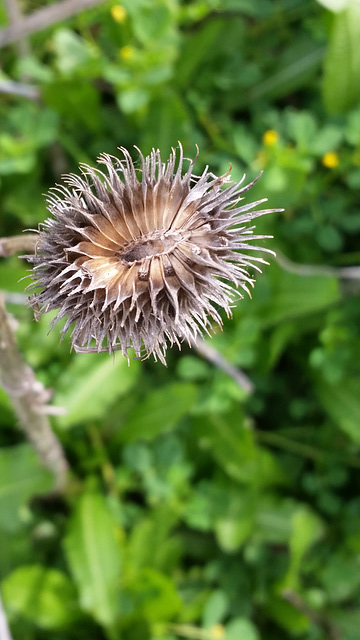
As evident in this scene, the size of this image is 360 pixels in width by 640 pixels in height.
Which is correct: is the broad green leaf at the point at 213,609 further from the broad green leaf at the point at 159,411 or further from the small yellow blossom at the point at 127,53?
the small yellow blossom at the point at 127,53

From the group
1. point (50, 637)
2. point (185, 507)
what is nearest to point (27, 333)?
point (185, 507)

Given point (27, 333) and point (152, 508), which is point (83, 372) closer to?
point (27, 333)

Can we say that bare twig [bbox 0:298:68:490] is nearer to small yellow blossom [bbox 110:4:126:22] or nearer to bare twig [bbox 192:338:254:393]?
bare twig [bbox 192:338:254:393]

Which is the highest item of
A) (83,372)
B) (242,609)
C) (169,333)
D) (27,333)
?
(27,333)

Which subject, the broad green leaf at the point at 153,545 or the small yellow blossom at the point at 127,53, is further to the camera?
the broad green leaf at the point at 153,545

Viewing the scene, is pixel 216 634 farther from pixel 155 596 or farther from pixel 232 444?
pixel 232 444

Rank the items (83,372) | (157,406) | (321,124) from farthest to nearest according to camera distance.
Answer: (321,124) < (157,406) < (83,372)

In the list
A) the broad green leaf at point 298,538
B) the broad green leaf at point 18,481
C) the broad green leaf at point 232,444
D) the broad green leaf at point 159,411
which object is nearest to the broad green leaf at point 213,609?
the broad green leaf at point 298,538
